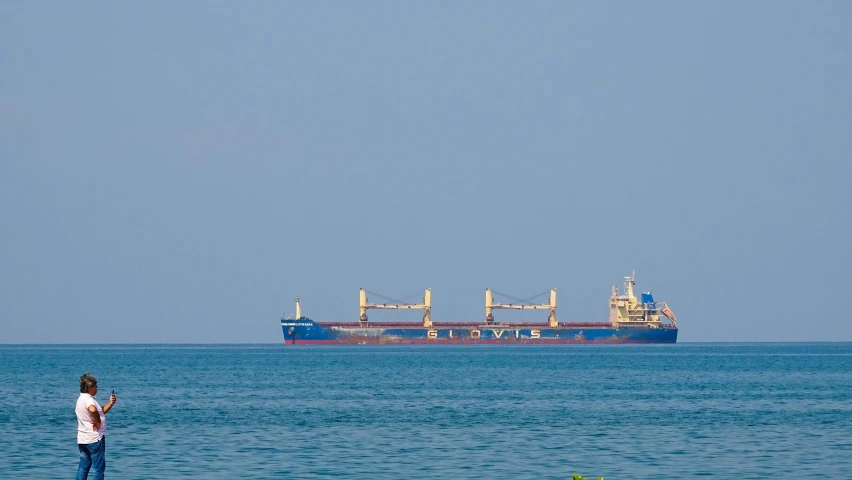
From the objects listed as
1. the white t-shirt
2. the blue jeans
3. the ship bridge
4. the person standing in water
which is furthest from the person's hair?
the ship bridge

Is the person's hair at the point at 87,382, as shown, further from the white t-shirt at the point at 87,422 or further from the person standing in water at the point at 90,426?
the white t-shirt at the point at 87,422

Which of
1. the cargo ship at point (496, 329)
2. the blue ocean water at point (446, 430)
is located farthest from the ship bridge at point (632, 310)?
the blue ocean water at point (446, 430)

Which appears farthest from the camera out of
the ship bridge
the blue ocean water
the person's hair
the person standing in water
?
the ship bridge

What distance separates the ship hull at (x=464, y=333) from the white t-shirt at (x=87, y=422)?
130832 mm

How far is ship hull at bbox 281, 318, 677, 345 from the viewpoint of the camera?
145750mm

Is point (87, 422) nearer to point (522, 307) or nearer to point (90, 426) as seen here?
point (90, 426)

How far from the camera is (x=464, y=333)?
15238 centimetres

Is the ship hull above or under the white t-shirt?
above

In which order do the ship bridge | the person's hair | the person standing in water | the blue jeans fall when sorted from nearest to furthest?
1. the person's hair
2. the person standing in water
3. the blue jeans
4. the ship bridge

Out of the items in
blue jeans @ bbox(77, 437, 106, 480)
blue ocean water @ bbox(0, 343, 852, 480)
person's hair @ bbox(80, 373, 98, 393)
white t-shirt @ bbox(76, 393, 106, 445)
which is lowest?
blue ocean water @ bbox(0, 343, 852, 480)

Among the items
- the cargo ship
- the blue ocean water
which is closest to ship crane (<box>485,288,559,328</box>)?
the cargo ship

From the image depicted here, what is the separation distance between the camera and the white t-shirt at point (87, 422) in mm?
14922

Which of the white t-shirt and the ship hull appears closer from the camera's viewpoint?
the white t-shirt

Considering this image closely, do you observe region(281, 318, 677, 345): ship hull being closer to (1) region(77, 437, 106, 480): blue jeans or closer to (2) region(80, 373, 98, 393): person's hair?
(1) region(77, 437, 106, 480): blue jeans
